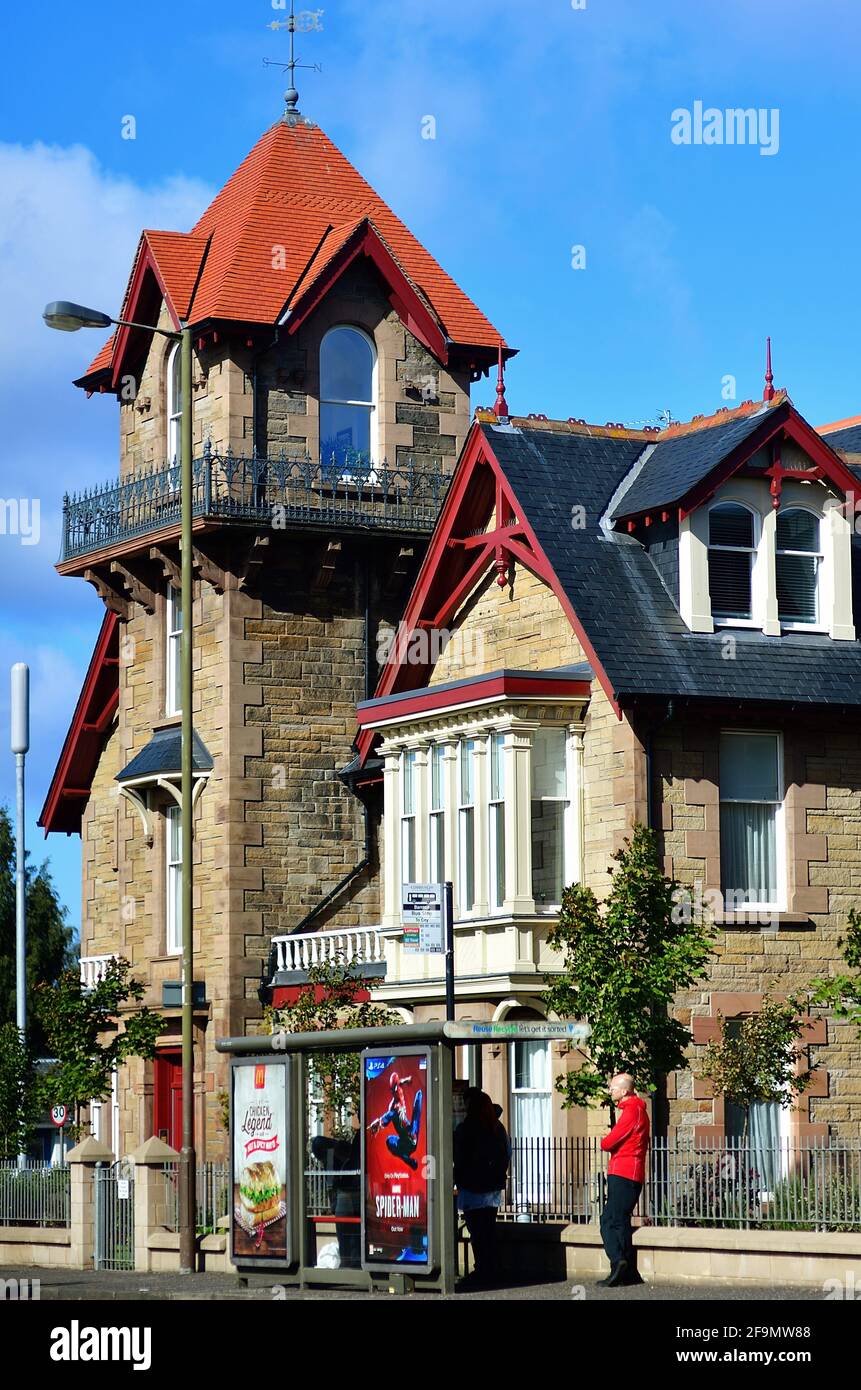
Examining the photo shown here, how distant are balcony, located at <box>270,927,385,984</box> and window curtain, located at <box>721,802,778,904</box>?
581 centimetres

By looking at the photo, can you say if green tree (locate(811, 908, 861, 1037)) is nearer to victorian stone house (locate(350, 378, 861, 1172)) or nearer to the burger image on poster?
victorian stone house (locate(350, 378, 861, 1172))

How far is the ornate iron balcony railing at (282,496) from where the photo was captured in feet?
132

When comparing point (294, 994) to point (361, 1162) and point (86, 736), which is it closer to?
point (86, 736)

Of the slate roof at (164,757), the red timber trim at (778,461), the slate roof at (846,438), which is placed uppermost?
the slate roof at (846,438)

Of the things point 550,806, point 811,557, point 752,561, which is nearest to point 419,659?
point 550,806

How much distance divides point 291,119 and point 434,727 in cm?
1360

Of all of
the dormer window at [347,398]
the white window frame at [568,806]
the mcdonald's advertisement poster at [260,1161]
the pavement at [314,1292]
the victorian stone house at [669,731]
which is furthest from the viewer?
the dormer window at [347,398]

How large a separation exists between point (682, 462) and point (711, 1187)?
12.1 metres

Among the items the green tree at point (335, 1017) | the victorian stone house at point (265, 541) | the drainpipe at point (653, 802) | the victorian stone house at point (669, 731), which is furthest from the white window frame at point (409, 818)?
the drainpipe at point (653, 802)

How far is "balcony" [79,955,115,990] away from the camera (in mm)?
44438

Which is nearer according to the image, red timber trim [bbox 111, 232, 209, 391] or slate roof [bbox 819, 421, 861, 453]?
slate roof [bbox 819, 421, 861, 453]

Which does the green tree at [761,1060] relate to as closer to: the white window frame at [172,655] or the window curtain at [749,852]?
the window curtain at [749,852]

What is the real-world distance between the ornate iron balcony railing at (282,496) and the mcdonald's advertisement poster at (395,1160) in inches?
600

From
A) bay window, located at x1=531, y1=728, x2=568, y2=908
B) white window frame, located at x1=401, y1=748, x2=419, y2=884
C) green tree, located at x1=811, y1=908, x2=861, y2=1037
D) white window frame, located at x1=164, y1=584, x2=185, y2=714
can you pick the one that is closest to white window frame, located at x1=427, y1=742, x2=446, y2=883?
white window frame, located at x1=401, y1=748, x2=419, y2=884
